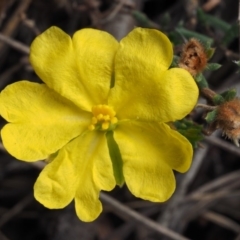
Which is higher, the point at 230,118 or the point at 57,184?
the point at 230,118

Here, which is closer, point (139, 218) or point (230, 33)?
point (230, 33)

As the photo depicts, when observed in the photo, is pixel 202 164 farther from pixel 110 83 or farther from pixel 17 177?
pixel 110 83

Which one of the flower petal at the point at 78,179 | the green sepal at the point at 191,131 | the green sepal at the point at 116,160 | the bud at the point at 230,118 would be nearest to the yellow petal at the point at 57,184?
the flower petal at the point at 78,179

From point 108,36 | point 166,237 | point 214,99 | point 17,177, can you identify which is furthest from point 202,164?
point 108,36

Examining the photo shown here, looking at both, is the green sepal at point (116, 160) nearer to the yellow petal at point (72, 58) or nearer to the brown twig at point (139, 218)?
the yellow petal at point (72, 58)

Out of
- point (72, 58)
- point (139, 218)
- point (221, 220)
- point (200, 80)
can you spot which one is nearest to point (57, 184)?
point (72, 58)

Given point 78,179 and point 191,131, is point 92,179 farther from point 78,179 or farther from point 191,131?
point 191,131
